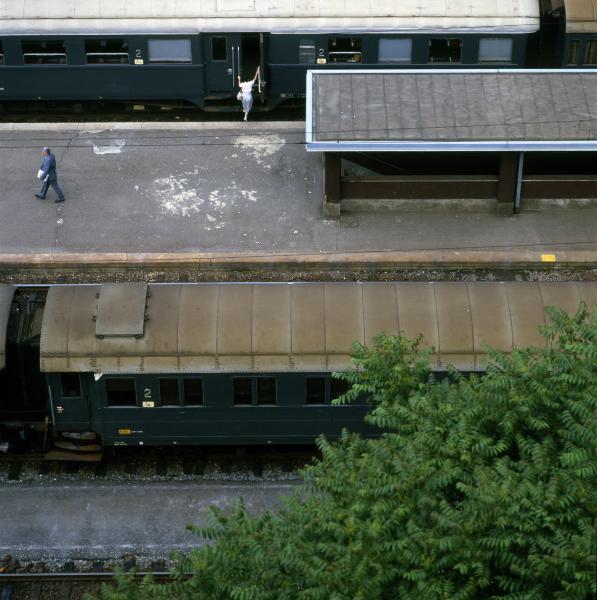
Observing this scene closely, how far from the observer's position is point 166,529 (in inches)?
731

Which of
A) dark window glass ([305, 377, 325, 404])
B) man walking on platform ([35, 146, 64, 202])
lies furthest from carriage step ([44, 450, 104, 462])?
man walking on platform ([35, 146, 64, 202])

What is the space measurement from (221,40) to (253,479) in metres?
12.8

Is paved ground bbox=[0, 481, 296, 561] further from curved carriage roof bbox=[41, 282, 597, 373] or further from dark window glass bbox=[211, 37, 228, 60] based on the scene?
dark window glass bbox=[211, 37, 228, 60]

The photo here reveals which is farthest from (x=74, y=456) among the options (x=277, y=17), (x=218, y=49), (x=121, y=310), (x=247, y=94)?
(x=277, y=17)

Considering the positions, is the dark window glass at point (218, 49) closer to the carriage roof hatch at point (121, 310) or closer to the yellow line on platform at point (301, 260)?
the yellow line on platform at point (301, 260)

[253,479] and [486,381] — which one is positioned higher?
[486,381]

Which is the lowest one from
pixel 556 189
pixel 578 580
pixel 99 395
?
pixel 99 395

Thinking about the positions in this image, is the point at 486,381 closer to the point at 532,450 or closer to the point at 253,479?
the point at 532,450

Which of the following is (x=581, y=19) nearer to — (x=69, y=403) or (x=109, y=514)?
(x=69, y=403)

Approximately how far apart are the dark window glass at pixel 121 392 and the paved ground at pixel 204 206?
441 cm

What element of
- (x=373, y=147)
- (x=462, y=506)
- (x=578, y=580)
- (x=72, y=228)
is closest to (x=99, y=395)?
(x=72, y=228)

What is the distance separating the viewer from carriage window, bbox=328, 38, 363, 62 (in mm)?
27438

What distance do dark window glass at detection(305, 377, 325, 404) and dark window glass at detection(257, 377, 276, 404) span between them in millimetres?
560

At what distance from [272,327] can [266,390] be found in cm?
116
